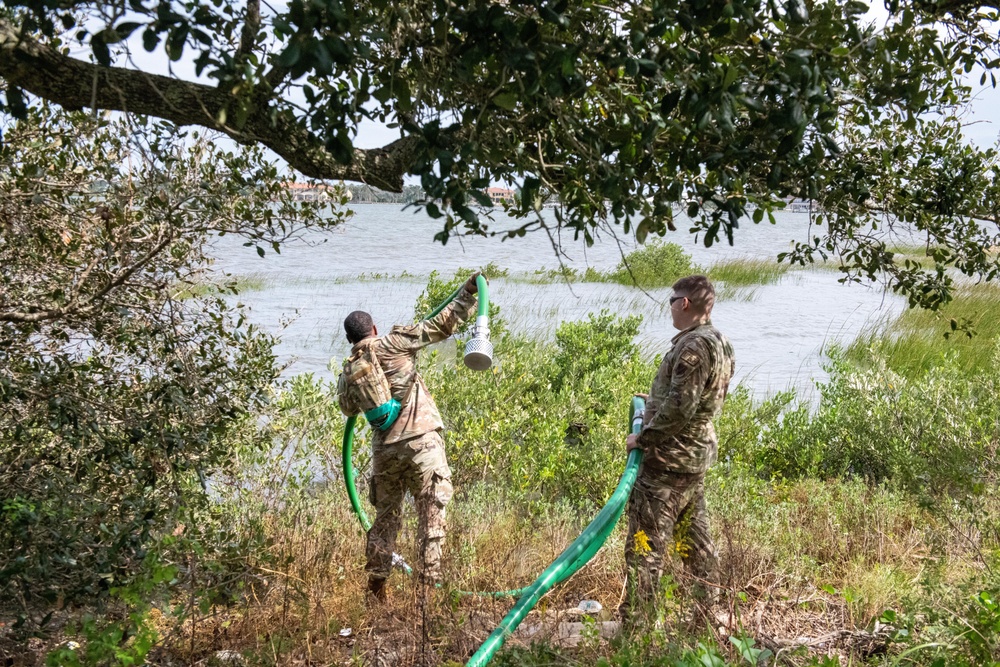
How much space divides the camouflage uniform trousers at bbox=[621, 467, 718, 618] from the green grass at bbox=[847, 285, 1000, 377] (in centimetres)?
685

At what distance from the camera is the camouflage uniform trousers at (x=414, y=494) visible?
16.3 feet

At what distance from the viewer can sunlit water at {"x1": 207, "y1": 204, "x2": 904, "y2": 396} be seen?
15961 millimetres

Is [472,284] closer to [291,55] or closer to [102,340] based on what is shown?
[102,340]

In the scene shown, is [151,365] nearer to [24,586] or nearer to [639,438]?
[24,586]

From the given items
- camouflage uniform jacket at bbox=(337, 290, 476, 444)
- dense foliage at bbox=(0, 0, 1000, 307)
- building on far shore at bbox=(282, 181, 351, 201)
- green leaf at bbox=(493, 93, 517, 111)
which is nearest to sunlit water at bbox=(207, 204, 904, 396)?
camouflage uniform jacket at bbox=(337, 290, 476, 444)

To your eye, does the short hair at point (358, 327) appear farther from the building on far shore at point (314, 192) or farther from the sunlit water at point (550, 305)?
the sunlit water at point (550, 305)

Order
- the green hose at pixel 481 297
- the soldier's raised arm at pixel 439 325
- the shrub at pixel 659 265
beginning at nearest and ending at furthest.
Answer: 1. the green hose at pixel 481 297
2. the soldier's raised arm at pixel 439 325
3. the shrub at pixel 659 265

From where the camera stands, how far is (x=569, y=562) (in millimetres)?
4121

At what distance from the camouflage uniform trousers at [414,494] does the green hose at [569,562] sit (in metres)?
0.96

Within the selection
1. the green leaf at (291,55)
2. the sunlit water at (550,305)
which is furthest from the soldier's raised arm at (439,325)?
the sunlit water at (550,305)

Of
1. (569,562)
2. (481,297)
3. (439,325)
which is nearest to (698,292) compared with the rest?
(481,297)

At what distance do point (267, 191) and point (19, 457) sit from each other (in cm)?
163

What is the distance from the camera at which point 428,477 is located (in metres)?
5.07

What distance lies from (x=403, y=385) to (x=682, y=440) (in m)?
1.65
